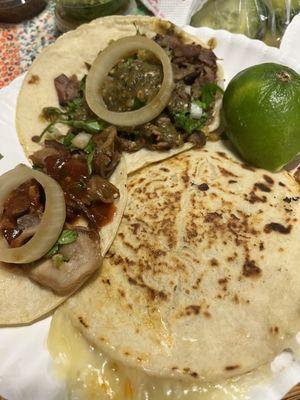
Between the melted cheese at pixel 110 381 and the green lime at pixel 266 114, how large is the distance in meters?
1.37

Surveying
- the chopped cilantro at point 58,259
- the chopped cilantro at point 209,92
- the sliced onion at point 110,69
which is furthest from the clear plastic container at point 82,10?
the chopped cilantro at point 58,259

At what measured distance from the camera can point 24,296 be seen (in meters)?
2.60

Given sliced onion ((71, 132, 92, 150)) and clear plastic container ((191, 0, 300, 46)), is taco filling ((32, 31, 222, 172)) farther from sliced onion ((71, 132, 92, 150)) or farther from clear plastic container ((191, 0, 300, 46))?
clear plastic container ((191, 0, 300, 46))

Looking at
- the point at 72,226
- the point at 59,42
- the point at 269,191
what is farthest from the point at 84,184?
the point at 59,42

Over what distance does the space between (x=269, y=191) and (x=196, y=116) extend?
808 millimetres

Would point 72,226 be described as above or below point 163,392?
above

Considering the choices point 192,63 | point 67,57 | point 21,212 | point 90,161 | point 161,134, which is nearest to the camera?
point 21,212

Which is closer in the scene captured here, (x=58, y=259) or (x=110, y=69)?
(x=58, y=259)

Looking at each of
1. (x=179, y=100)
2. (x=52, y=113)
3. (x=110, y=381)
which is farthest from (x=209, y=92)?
(x=110, y=381)

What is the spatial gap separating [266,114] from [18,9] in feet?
Answer: 11.6

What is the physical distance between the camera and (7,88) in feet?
11.4

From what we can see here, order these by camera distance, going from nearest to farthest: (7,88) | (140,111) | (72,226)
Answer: (72,226), (140,111), (7,88)

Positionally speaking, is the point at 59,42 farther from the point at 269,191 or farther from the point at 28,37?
the point at 269,191

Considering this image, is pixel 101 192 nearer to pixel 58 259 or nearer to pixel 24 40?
pixel 58 259
